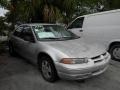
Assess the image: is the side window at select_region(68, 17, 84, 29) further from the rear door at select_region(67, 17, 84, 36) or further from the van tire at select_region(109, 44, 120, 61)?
the van tire at select_region(109, 44, 120, 61)

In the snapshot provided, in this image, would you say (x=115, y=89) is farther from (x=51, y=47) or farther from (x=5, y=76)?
(x=5, y=76)

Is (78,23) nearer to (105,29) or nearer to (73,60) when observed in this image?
(105,29)

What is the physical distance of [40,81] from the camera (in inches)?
156

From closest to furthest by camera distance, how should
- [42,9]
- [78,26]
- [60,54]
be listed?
[60,54], [78,26], [42,9]

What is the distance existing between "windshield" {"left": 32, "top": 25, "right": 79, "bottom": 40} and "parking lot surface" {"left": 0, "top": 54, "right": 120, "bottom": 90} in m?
1.08

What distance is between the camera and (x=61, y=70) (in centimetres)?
338

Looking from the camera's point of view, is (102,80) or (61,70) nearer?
(61,70)

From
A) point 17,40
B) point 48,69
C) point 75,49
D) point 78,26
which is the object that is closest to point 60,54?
point 75,49

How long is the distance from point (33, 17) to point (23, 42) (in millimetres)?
3199

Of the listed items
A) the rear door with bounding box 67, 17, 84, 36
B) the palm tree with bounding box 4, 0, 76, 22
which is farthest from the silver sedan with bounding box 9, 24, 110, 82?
the palm tree with bounding box 4, 0, 76, 22

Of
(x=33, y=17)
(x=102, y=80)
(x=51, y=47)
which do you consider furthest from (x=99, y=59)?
(x=33, y=17)

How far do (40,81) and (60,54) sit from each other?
1.01m

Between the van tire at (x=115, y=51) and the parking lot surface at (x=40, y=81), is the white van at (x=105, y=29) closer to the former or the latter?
the van tire at (x=115, y=51)

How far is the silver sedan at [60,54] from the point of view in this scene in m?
3.35
